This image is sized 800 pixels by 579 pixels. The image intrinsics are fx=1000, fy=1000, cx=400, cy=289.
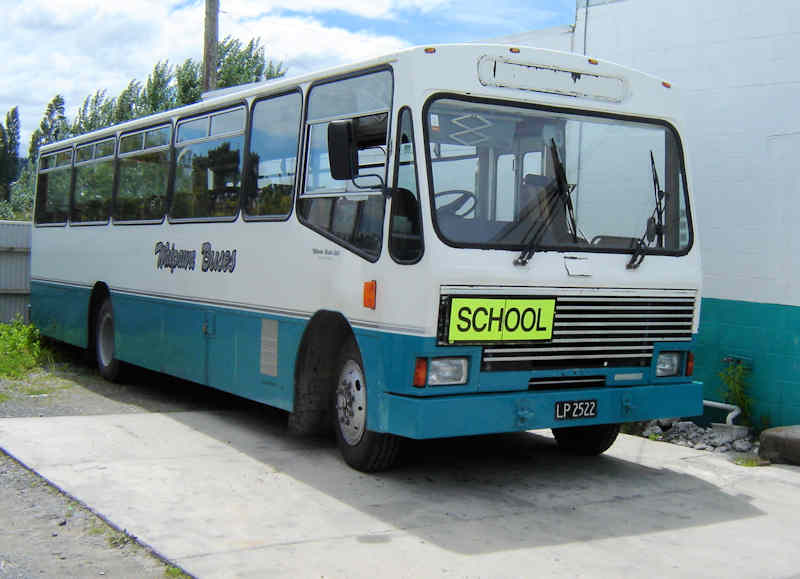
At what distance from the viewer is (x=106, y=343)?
39.0ft

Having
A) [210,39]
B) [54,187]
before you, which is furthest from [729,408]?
[210,39]

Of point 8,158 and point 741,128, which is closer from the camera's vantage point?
point 741,128

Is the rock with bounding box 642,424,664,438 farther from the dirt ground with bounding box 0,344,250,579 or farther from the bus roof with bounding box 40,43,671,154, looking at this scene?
the dirt ground with bounding box 0,344,250,579

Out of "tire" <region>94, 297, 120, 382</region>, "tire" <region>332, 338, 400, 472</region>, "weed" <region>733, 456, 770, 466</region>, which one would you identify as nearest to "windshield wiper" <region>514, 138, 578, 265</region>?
"tire" <region>332, 338, 400, 472</region>

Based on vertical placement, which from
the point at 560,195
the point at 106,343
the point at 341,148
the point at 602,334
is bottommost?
the point at 106,343

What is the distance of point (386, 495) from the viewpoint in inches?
264

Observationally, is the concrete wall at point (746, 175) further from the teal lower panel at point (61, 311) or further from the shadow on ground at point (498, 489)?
the teal lower panel at point (61, 311)

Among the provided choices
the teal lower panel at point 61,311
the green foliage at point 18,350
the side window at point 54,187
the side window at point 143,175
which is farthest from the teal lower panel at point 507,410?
the side window at point 54,187

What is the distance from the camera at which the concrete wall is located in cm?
889

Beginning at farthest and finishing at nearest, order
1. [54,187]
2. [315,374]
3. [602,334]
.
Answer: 1. [54,187]
2. [315,374]
3. [602,334]

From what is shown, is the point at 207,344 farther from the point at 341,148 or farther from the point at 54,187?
the point at 54,187

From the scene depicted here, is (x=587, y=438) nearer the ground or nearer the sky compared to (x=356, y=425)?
nearer the ground

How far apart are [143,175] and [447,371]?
19.1ft

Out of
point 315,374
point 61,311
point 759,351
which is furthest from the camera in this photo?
point 61,311
